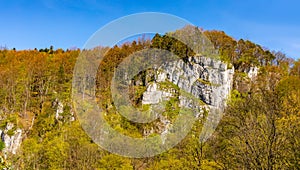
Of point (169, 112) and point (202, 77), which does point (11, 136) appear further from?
point (202, 77)

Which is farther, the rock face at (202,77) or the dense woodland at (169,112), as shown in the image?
the rock face at (202,77)

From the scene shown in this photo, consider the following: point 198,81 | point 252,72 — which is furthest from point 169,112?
point 252,72

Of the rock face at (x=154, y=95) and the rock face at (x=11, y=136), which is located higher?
the rock face at (x=154, y=95)

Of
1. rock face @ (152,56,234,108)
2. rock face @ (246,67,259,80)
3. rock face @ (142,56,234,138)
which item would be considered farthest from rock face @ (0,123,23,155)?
rock face @ (246,67,259,80)

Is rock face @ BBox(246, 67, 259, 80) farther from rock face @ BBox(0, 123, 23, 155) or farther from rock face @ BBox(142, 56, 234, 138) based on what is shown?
rock face @ BBox(0, 123, 23, 155)

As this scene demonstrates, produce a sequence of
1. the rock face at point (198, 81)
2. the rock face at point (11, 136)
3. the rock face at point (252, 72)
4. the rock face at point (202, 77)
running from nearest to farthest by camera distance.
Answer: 1. the rock face at point (11, 136)
2. the rock face at point (198, 81)
3. the rock face at point (202, 77)
4. the rock face at point (252, 72)

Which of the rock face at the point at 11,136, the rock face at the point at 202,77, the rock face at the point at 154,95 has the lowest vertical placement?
the rock face at the point at 11,136

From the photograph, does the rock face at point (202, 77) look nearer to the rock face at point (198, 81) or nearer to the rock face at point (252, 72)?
the rock face at point (198, 81)

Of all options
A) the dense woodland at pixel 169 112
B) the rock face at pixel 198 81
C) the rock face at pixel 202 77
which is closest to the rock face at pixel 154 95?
the rock face at pixel 198 81
